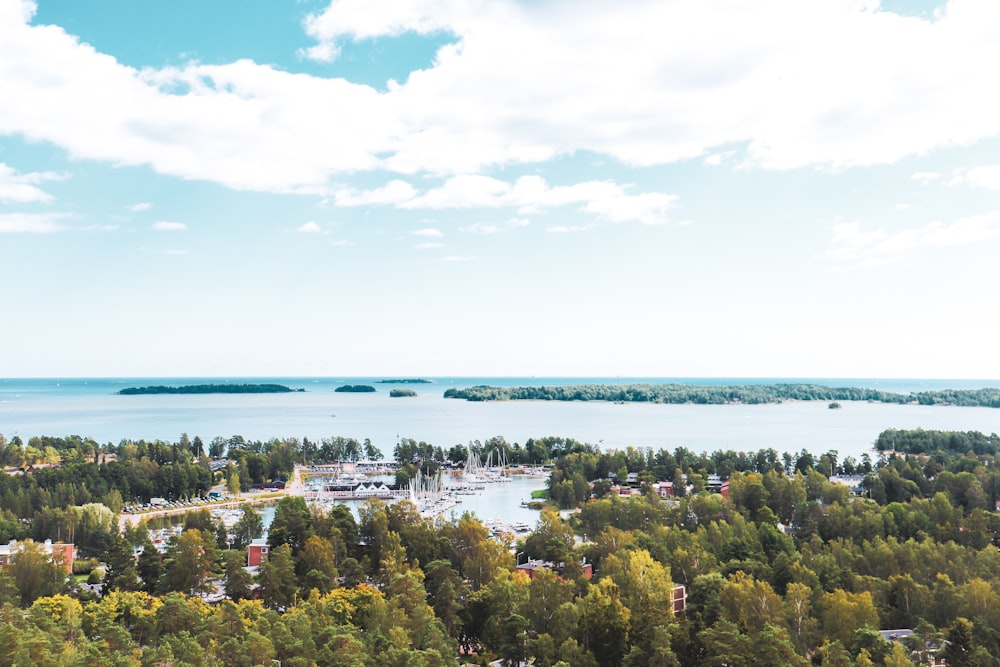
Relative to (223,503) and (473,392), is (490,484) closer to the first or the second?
(223,503)

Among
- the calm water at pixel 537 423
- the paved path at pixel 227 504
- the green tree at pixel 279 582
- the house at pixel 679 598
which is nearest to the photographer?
the green tree at pixel 279 582

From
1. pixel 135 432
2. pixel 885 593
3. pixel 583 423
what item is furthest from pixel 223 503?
pixel 583 423

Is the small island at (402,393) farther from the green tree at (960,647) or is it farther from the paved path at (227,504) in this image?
the green tree at (960,647)

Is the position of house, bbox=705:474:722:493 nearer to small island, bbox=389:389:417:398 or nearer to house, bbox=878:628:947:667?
house, bbox=878:628:947:667

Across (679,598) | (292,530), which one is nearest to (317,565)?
(292,530)

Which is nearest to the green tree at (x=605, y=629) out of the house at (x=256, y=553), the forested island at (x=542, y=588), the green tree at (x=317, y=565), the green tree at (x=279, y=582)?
the forested island at (x=542, y=588)
